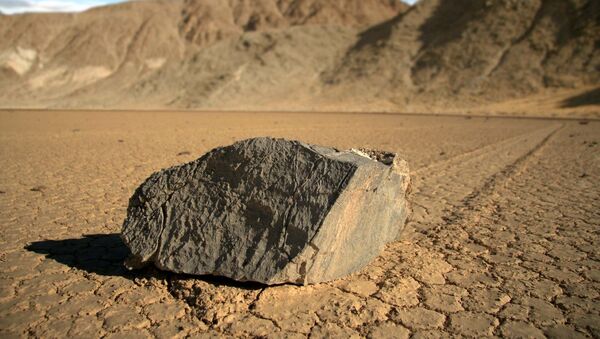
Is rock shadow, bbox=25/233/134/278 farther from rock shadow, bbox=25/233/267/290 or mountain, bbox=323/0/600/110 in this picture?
mountain, bbox=323/0/600/110

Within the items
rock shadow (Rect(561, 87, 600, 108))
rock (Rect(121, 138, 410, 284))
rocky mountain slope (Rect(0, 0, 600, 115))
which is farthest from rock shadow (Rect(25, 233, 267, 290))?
rocky mountain slope (Rect(0, 0, 600, 115))

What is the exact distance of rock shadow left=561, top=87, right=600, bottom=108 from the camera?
2575cm

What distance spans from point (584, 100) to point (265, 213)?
97.3 ft

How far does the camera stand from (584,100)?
26.4 metres

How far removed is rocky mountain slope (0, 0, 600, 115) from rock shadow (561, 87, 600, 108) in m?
1.89

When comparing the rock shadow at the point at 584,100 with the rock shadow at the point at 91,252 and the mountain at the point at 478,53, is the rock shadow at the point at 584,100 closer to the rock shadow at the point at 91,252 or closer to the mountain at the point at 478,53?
the mountain at the point at 478,53

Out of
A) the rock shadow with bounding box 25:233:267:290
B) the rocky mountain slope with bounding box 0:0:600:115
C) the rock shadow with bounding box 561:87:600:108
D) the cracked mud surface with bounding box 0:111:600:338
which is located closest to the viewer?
the cracked mud surface with bounding box 0:111:600:338

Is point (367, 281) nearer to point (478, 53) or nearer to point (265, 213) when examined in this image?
point (265, 213)

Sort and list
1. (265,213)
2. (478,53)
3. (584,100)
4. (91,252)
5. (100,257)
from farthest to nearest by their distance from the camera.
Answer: (478,53)
(584,100)
(91,252)
(100,257)
(265,213)

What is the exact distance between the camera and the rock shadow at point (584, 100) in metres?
25.7

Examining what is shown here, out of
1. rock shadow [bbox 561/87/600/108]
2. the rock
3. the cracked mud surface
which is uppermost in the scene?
the rock

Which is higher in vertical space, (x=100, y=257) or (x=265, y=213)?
(x=265, y=213)

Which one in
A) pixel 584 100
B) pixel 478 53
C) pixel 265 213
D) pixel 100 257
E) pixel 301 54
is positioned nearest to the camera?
pixel 265 213

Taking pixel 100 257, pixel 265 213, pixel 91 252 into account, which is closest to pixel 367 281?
pixel 265 213
